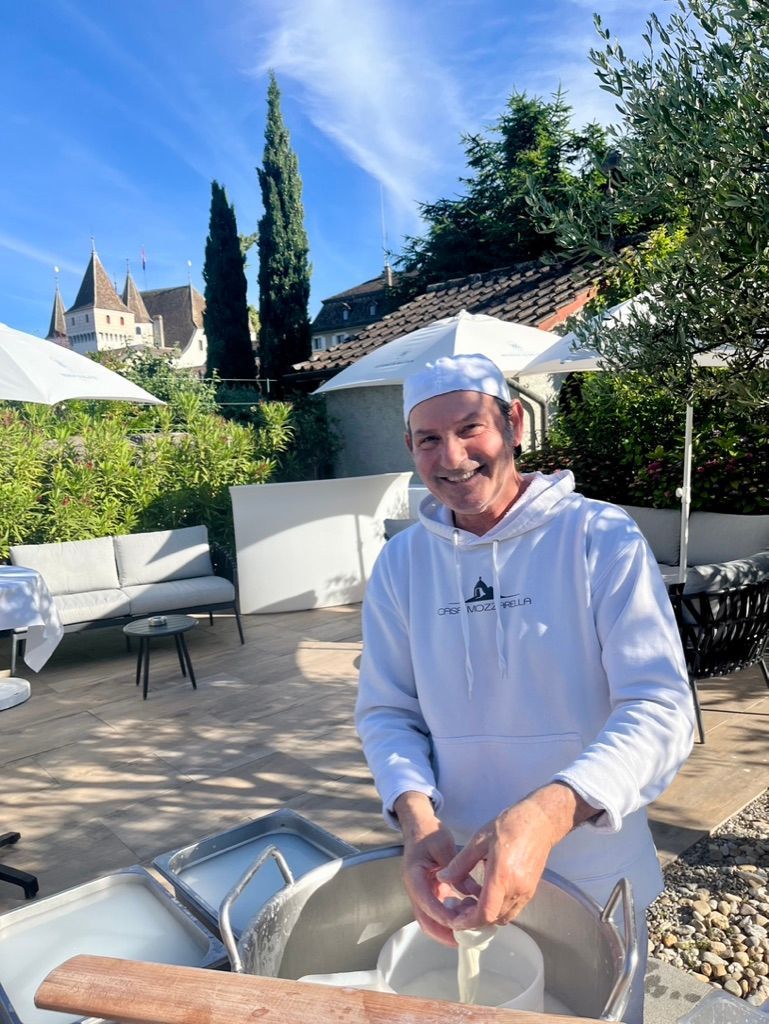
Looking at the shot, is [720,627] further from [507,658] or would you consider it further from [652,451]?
[652,451]

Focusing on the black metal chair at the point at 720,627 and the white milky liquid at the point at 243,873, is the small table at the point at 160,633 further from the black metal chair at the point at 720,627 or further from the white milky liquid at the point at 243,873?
the white milky liquid at the point at 243,873

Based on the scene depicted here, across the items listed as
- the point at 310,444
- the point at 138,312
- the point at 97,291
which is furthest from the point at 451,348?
the point at 138,312

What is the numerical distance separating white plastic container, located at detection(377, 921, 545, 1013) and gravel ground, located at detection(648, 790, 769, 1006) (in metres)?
1.68

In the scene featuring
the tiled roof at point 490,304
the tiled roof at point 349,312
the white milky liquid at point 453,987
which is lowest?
the white milky liquid at point 453,987

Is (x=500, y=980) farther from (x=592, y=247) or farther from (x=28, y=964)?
(x=592, y=247)

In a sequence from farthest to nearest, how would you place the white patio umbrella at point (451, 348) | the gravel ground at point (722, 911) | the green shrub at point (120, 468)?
the green shrub at point (120, 468) → the white patio umbrella at point (451, 348) → the gravel ground at point (722, 911)

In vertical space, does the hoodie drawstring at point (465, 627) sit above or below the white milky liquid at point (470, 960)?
above

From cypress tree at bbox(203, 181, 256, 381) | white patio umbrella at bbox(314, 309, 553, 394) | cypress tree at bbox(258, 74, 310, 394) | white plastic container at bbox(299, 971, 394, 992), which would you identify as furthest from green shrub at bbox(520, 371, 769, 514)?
cypress tree at bbox(203, 181, 256, 381)

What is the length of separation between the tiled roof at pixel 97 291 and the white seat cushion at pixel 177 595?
77800mm

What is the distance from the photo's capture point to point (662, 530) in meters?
6.89

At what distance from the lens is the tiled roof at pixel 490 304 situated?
11367mm

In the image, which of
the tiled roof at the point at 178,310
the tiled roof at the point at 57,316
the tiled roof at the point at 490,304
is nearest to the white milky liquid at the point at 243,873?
the tiled roof at the point at 490,304

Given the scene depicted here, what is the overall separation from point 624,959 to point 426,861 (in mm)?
310

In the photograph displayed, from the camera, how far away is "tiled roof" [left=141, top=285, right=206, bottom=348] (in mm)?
75438
